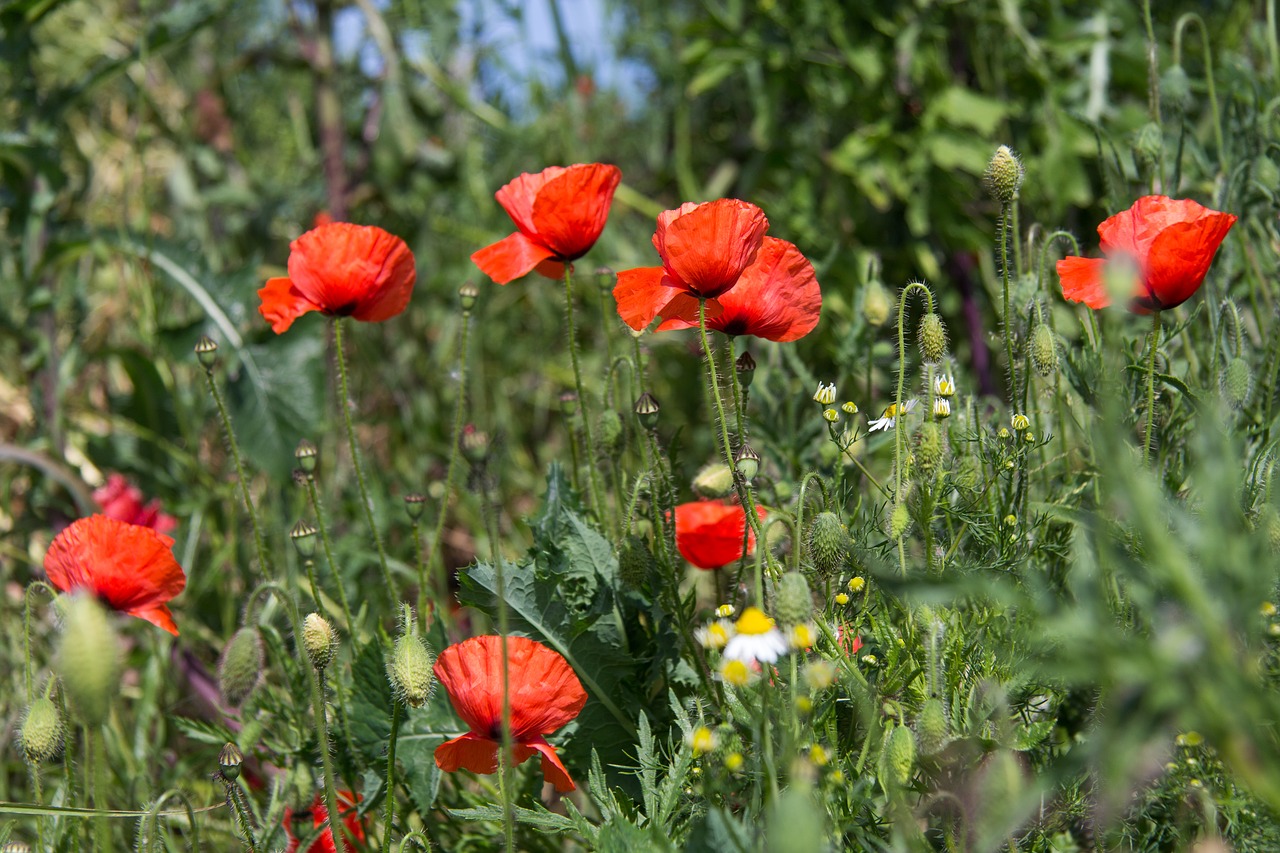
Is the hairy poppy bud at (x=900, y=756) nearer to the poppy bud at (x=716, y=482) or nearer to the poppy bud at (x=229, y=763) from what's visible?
the poppy bud at (x=716, y=482)

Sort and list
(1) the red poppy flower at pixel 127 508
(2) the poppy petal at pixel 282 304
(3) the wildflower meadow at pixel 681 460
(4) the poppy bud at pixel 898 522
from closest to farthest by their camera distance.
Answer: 1. (3) the wildflower meadow at pixel 681 460
2. (4) the poppy bud at pixel 898 522
3. (2) the poppy petal at pixel 282 304
4. (1) the red poppy flower at pixel 127 508

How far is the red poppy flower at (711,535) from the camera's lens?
153 cm

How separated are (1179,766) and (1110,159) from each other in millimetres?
1122

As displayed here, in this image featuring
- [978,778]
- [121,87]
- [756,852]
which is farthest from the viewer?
[121,87]

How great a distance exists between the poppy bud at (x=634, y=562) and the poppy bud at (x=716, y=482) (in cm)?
12

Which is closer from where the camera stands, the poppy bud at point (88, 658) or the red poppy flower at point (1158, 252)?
the poppy bud at point (88, 658)

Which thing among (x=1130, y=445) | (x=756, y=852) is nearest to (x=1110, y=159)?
(x=1130, y=445)

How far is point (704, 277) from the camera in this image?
124 cm

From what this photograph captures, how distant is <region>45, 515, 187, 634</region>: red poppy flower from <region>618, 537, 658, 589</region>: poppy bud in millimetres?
578

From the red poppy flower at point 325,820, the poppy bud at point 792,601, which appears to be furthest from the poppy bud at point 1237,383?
the red poppy flower at point 325,820

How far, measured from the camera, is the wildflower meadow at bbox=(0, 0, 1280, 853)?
1.10 m

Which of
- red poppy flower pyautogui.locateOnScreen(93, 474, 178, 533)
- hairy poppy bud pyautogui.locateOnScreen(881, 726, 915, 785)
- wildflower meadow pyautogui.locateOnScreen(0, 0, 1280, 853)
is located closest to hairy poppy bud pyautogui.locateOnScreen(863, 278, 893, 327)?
wildflower meadow pyautogui.locateOnScreen(0, 0, 1280, 853)

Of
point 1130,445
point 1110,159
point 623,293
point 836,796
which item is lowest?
point 836,796

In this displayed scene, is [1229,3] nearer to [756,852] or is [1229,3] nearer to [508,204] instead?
[508,204]
